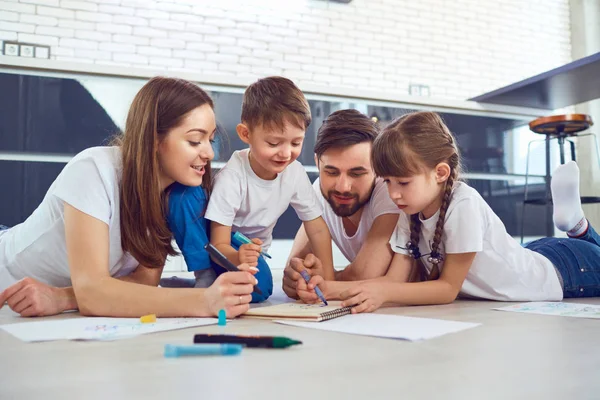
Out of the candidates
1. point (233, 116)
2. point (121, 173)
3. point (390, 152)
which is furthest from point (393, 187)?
point (233, 116)

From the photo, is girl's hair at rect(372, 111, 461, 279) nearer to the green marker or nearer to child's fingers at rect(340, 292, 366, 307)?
child's fingers at rect(340, 292, 366, 307)

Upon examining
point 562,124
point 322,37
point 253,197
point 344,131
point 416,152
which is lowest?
point 253,197

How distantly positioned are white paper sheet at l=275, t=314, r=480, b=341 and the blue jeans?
29.5 inches

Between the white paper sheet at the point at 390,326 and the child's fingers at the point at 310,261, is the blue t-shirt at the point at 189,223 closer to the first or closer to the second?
the child's fingers at the point at 310,261

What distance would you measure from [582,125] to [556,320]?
2.56 meters

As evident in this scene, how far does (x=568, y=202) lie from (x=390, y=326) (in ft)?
4.18

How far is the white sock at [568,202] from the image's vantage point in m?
2.03

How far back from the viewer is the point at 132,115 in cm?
142

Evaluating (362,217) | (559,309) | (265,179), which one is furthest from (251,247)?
(559,309)

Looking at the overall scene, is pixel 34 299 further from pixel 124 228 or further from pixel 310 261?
pixel 310 261

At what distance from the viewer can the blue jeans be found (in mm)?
1732

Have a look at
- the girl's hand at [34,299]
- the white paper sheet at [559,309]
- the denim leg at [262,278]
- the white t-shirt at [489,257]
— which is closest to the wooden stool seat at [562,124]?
the white t-shirt at [489,257]

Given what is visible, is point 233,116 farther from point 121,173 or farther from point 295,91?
point 121,173

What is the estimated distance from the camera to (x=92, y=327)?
106 cm
